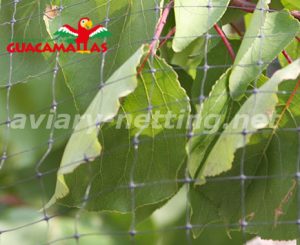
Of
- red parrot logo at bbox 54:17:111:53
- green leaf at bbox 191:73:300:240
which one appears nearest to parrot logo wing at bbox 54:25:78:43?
red parrot logo at bbox 54:17:111:53

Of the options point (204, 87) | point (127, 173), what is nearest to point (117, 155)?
point (127, 173)

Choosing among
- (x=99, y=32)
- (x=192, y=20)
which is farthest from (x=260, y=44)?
(x=99, y=32)

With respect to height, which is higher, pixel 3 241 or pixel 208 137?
pixel 208 137

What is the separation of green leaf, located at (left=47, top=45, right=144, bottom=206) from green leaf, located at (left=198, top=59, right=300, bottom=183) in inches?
4.1

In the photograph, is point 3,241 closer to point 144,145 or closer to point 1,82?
point 1,82

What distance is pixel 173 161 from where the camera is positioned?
87cm

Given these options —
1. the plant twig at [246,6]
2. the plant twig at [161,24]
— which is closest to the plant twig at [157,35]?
the plant twig at [161,24]

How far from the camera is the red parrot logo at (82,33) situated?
0.92m

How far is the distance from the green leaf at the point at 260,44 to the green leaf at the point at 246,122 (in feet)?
0.14

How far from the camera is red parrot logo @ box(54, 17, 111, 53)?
36.1 inches

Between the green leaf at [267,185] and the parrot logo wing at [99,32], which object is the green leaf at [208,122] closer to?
the green leaf at [267,185]

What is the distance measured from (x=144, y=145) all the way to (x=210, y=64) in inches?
5.5

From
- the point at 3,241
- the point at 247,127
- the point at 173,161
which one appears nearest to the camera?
the point at 247,127

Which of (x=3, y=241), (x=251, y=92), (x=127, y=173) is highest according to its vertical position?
(x=251, y=92)
